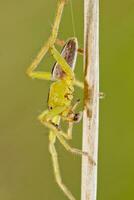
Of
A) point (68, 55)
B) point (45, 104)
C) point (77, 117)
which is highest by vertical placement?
point (68, 55)

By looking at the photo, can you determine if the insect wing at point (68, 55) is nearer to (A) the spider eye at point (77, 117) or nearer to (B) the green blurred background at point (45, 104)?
(A) the spider eye at point (77, 117)

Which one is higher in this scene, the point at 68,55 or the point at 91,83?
the point at 68,55

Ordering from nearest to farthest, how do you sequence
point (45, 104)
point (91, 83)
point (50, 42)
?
point (91, 83) → point (50, 42) → point (45, 104)

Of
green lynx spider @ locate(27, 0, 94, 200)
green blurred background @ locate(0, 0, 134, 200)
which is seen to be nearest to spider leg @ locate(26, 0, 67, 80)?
green lynx spider @ locate(27, 0, 94, 200)

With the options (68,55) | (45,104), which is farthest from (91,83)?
(45,104)

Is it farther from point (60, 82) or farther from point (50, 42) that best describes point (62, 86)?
point (50, 42)
